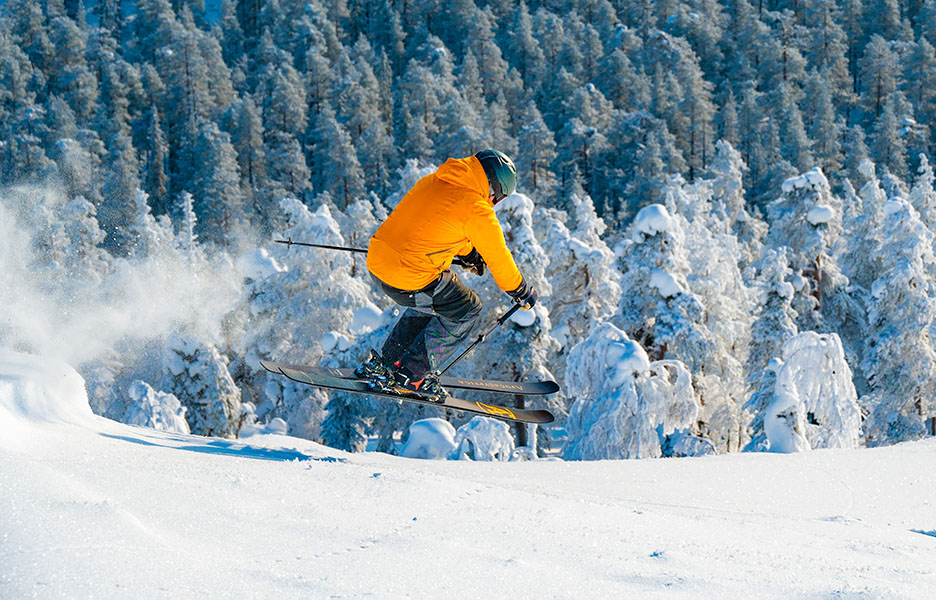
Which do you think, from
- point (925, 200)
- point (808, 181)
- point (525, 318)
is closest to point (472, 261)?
point (525, 318)

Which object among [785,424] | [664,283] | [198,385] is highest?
[664,283]

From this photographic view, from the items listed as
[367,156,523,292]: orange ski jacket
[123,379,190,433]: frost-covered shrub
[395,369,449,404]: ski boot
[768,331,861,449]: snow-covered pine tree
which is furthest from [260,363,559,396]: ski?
[123,379,190,433]: frost-covered shrub

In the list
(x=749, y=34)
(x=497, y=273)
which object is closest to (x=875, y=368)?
(x=497, y=273)

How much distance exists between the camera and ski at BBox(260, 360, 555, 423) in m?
6.81

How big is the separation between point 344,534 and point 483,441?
8841 millimetres

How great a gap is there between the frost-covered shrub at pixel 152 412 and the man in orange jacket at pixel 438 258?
10.7 meters

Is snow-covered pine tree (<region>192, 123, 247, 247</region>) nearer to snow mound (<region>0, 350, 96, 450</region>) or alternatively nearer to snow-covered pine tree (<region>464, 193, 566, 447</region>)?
snow-covered pine tree (<region>464, 193, 566, 447</region>)

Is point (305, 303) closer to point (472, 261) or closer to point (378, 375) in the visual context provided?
point (378, 375)

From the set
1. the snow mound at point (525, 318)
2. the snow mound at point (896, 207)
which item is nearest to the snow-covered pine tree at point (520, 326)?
the snow mound at point (525, 318)

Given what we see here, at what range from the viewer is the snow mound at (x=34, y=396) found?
4570 mm

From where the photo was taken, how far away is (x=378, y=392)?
673 centimetres

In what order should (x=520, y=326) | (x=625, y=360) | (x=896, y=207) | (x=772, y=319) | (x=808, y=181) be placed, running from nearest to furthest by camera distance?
(x=625, y=360)
(x=520, y=326)
(x=772, y=319)
(x=896, y=207)
(x=808, y=181)

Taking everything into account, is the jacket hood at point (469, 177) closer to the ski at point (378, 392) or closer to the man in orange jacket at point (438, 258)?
the man in orange jacket at point (438, 258)

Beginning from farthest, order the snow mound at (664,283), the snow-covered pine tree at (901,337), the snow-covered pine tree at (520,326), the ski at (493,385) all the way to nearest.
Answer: the snow-covered pine tree at (901,337), the snow-covered pine tree at (520,326), the snow mound at (664,283), the ski at (493,385)
